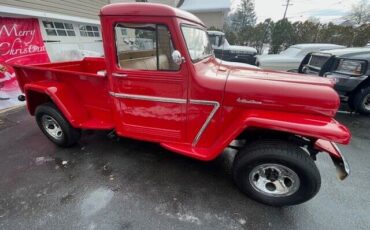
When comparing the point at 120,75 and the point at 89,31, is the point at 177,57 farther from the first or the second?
the point at 89,31

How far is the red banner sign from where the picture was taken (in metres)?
5.20

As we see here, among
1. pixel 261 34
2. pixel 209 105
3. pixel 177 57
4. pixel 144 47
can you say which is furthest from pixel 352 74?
pixel 261 34

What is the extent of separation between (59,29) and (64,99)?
19.3ft

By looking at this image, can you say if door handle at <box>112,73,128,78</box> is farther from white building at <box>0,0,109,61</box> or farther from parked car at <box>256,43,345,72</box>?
parked car at <box>256,43,345,72</box>

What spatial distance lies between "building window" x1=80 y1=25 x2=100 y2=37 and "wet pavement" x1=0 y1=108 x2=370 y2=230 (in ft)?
21.3

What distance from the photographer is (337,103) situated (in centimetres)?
190

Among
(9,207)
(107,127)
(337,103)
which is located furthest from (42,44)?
(337,103)

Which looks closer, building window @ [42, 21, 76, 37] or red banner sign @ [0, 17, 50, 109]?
red banner sign @ [0, 17, 50, 109]

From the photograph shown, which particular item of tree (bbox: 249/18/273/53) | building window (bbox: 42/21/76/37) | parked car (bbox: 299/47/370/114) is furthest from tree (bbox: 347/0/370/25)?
building window (bbox: 42/21/76/37)

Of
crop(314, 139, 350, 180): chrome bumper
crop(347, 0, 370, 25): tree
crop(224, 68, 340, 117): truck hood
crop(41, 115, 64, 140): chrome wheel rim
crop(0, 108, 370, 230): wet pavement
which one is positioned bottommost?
crop(0, 108, 370, 230): wet pavement

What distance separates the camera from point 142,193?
94.7 inches

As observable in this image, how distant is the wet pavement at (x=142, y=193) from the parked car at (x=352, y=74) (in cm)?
174

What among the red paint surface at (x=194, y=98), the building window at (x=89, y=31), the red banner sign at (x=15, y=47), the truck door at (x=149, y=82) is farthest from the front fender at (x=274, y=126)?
the building window at (x=89, y=31)

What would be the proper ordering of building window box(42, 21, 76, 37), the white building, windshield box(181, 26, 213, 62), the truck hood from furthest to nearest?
building window box(42, 21, 76, 37) < the white building < windshield box(181, 26, 213, 62) < the truck hood
